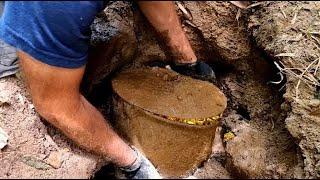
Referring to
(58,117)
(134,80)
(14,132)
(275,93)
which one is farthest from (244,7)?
(14,132)

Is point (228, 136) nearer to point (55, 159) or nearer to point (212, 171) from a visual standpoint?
point (212, 171)

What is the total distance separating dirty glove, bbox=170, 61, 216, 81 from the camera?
1.96 meters

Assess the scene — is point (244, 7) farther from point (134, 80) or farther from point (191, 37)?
point (134, 80)

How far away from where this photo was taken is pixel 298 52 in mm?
1850

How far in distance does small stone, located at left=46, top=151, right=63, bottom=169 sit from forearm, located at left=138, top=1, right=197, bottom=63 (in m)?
0.65

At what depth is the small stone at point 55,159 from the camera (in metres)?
1.71

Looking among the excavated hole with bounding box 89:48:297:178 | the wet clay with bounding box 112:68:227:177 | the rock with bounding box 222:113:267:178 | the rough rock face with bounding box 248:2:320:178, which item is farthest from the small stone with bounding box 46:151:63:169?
the rough rock face with bounding box 248:2:320:178

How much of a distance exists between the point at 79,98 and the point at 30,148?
294mm

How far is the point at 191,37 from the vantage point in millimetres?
2074

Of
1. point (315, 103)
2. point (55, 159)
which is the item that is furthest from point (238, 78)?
point (55, 159)

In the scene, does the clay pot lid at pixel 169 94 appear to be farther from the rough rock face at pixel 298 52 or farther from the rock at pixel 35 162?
the rock at pixel 35 162

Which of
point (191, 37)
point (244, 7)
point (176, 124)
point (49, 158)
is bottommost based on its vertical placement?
point (49, 158)

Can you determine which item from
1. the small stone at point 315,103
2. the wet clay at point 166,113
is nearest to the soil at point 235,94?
the small stone at point 315,103

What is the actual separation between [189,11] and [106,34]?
39 centimetres
